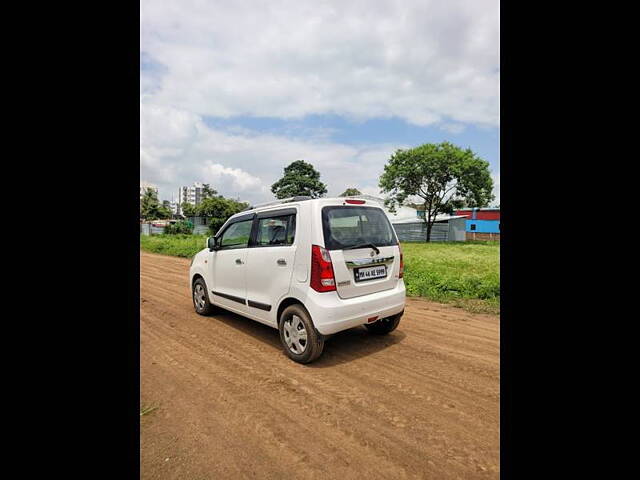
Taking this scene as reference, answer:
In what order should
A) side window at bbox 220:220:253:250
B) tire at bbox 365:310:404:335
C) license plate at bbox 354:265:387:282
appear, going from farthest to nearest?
side window at bbox 220:220:253:250 → tire at bbox 365:310:404:335 → license plate at bbox 354:265:387:282

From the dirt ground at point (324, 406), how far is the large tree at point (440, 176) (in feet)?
93.0

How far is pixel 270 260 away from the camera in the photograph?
160 inches

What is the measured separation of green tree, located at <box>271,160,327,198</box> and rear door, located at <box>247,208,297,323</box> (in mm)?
47459

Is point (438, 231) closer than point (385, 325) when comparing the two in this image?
No

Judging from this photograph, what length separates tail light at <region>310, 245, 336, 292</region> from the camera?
11.5ft

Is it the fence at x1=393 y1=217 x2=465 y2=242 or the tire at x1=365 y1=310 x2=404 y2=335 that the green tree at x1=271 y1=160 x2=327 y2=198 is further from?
the tire at x1=365 y1=310 x2=404 y2=335

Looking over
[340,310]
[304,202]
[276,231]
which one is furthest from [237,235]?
[340,310]

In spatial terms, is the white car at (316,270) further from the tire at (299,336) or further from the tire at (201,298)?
the tire at (201,298)

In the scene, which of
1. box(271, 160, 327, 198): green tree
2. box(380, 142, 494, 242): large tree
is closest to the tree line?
box(380, 142, 494, 242): large tree

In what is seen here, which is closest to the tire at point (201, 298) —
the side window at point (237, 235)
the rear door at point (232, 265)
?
the rear door at point (232, 265)

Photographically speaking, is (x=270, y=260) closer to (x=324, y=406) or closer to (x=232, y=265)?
(x=232, y=265)

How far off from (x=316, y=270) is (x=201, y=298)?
9.76 feet

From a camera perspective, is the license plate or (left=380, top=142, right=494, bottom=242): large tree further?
(left=380, top=142, right=494, bottom=242): large tree

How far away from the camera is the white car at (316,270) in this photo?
355cm
